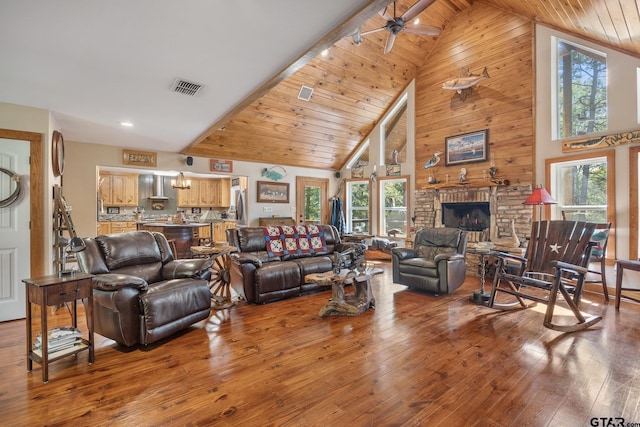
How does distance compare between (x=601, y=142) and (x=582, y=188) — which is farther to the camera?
(x=582, y=188)

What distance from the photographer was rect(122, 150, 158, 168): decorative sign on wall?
18.7 feet

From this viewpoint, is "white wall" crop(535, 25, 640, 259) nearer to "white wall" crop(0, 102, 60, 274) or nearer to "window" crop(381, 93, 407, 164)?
"window" crop(381, 93, 407, 164)

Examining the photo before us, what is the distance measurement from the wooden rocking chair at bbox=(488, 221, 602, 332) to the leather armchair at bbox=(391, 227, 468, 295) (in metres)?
0.59

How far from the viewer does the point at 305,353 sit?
99.3 inches

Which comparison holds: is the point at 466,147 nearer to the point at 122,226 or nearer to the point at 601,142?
the point at 601,142

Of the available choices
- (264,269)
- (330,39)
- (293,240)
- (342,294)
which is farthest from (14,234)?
(330,39)

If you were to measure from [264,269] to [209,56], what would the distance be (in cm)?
242

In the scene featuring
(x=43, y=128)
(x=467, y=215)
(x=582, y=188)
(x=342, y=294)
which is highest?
(x=43, y=128)

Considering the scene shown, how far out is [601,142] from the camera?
434cm

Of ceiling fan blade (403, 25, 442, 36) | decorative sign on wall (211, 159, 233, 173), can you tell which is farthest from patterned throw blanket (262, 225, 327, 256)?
ceiling fan blade (403, 25, 442, 36)

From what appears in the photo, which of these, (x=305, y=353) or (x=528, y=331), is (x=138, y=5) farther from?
(x=528, y=331)

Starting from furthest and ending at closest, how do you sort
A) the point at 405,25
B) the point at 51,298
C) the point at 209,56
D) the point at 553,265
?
the point at 405,25
the point at 553,265
the point at 209,56
the point at 51,298

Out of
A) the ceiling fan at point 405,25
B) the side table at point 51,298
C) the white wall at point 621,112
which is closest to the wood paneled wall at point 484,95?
the white wall at point 621,112

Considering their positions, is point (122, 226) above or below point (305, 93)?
below
